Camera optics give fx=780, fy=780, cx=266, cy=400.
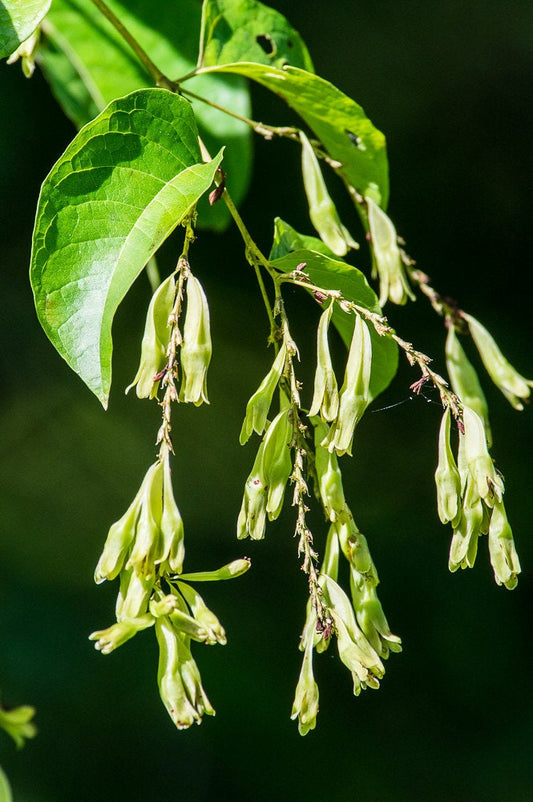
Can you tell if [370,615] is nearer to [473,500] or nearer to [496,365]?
[473,500]

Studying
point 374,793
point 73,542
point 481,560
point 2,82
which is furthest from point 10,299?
point 374,793

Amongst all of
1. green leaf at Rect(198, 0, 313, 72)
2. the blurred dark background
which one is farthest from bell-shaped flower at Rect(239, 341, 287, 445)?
the blurred dark background

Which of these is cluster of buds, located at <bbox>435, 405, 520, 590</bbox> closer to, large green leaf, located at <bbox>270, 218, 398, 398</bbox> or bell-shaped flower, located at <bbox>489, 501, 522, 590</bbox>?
bell-shaped flower, located at <bbox>489, 501, 522, 590</bbox>

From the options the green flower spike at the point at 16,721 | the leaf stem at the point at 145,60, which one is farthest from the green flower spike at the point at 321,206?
the green flower spike at the point at 16,721

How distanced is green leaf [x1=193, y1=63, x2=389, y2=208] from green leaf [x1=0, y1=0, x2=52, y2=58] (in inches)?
7.3

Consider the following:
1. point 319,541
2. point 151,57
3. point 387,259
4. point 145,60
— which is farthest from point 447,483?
point 319,541

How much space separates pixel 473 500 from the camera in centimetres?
53

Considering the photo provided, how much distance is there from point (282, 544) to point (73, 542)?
21.5 inches

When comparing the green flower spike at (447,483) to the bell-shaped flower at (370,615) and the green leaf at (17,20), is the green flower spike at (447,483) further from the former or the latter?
the green leaf at (17,20)

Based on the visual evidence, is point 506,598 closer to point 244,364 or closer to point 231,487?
point 231,487

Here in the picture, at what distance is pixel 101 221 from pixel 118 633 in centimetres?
27

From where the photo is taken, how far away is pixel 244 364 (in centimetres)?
196

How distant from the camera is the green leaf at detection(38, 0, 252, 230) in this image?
84 centimetres

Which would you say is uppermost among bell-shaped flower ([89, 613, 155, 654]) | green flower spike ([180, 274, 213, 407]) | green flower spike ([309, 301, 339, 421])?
green flower spike ([180, 274, 213, 407])
